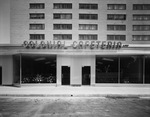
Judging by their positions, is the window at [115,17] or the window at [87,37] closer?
the window at [87,37]

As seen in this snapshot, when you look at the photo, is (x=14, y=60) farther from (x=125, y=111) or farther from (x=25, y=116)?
(x=125, y=111)

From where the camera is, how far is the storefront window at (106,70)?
1562 centimetres

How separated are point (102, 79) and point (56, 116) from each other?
410 inches

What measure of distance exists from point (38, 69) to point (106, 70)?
9079 millimetres

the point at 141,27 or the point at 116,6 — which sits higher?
the point at 116,6

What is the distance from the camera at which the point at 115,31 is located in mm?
32344

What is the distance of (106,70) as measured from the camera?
15703mm

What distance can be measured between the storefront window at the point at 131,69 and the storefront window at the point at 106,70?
2.77 feet

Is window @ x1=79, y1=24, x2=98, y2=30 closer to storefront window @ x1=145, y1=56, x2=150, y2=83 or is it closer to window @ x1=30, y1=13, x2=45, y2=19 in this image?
window @ x1=30, y1=13, x2=45, y2=19

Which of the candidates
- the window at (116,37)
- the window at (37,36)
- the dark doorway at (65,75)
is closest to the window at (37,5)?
the window at (37,36)

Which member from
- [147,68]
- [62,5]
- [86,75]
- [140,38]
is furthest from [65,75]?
[140,38]

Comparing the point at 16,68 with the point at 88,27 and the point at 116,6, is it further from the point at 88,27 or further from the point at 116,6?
the point at 116,6

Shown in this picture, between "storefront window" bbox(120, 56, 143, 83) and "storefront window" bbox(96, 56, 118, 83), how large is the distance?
33.2 inches

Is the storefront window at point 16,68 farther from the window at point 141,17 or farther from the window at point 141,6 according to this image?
the window at point 141,6
